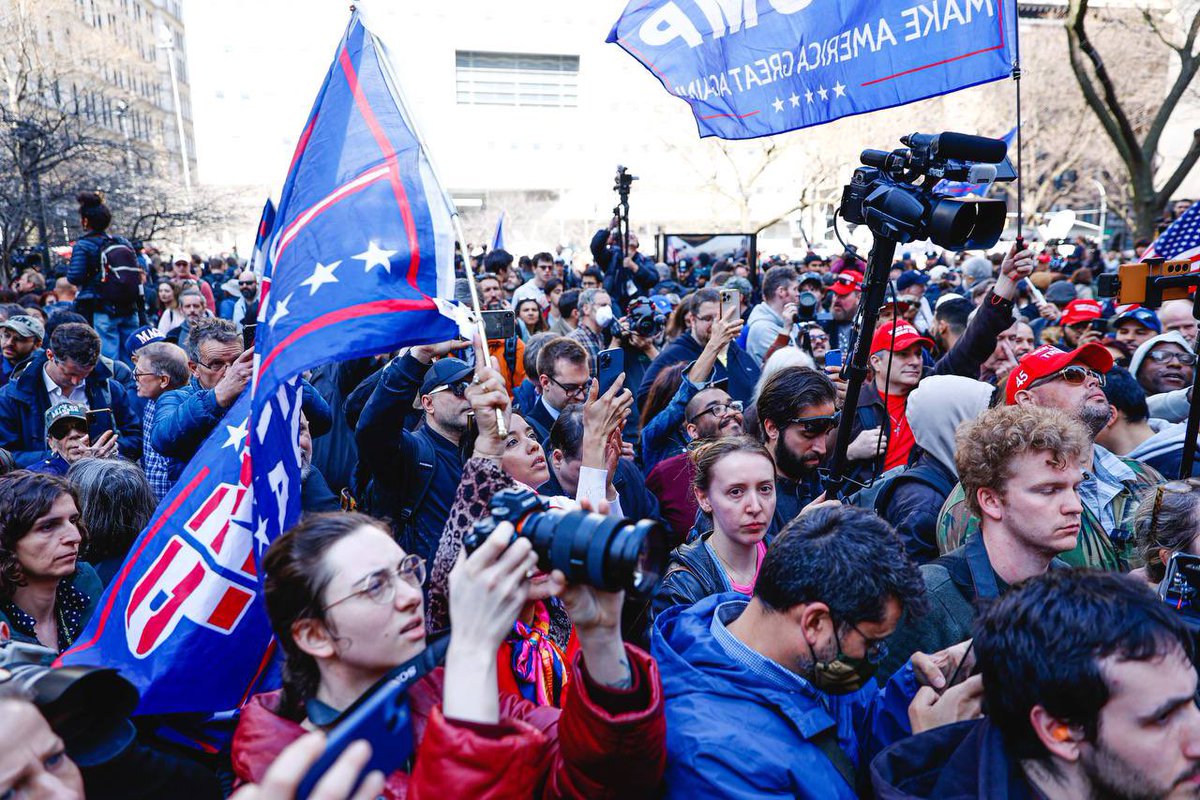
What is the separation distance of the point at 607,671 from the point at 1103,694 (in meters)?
0.96

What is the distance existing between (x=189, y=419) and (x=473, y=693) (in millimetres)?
3037

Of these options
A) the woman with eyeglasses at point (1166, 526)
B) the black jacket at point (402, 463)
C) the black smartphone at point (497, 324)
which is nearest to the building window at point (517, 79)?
the black smartphone at point (497, 324)

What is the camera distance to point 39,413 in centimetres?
584

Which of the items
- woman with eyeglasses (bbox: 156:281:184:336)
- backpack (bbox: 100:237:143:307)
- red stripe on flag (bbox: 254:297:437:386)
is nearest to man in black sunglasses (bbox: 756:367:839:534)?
red stripe on flag (bbox: 254:297:437:386)

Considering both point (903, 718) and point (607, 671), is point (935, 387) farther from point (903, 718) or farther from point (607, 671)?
point (607, 671)

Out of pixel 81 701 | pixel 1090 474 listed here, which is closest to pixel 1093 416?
pixel 1090 474

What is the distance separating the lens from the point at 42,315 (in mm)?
9133

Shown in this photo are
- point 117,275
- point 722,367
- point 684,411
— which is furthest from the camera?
point 117,275

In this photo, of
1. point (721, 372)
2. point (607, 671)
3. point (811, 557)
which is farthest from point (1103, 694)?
point (721, 372)

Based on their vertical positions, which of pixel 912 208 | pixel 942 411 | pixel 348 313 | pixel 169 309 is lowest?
pixel 942 411

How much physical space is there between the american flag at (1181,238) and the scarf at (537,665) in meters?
4.01

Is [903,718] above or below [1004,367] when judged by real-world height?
below

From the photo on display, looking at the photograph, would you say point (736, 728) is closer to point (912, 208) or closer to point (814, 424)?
point (912, 208)

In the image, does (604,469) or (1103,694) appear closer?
(1103,694)
